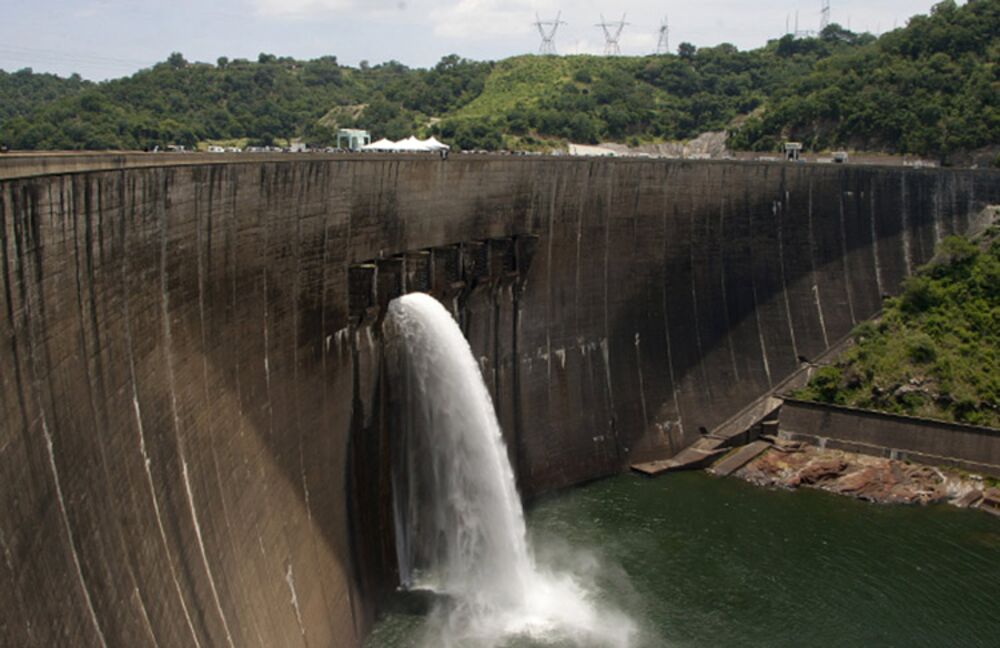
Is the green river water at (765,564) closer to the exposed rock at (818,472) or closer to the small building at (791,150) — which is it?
the exposed rock at (818,472)

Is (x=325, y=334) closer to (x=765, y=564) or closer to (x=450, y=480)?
(x=450, y=480)

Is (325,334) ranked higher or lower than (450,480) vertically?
higher

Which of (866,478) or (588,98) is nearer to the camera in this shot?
(866,478)

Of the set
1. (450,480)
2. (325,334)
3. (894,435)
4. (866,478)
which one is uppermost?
(325,334)

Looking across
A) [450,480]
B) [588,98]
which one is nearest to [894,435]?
[450,480]

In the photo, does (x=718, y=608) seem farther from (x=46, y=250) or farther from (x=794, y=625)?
(x=46, y=250)

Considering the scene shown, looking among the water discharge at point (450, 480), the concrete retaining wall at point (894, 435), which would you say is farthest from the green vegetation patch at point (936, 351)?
the water discharge at point (450, 480)
